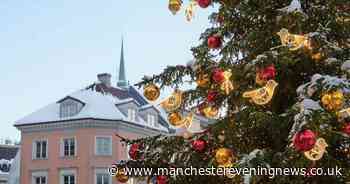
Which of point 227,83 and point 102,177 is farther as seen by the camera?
point 102,177

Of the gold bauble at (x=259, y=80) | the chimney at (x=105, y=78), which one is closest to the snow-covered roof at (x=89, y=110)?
the chimney at (x=105, y=78)

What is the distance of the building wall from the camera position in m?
34.9

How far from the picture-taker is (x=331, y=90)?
5.32 meters

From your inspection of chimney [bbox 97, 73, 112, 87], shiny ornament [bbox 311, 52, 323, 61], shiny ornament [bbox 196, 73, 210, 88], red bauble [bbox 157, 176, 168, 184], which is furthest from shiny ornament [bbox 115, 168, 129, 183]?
chimney [bbox 97, 73, 112, 87]

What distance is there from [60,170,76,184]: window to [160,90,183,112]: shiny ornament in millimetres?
28891

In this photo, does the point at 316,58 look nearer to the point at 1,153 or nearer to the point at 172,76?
the point at 172,76

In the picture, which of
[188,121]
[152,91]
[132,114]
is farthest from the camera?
[132,114]

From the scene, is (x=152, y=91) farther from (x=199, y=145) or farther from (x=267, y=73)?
(x=267, y=73)

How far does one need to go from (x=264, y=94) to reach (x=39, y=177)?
32386 millimetres

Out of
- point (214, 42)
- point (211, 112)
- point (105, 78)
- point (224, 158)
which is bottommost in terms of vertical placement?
point (224, 158)

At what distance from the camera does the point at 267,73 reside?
580 centimetres

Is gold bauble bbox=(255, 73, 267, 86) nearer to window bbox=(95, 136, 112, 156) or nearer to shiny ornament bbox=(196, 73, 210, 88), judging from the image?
shiny ornament bbox=(196, 73, 210, 88)

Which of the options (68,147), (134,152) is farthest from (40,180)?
(134,152)

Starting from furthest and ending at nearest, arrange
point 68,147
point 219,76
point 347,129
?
point 68,147, point 219,76, point 347,129
